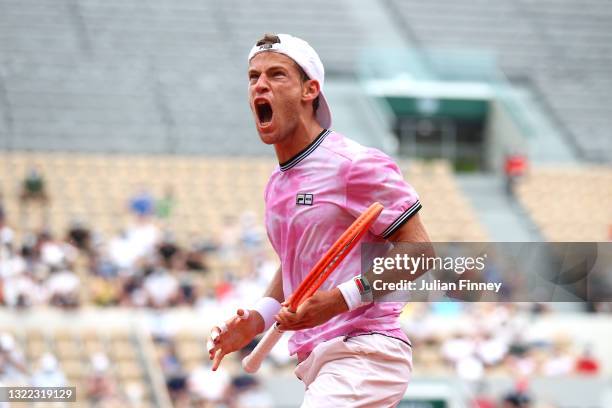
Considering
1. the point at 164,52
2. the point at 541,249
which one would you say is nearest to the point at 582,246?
the point at 541,249

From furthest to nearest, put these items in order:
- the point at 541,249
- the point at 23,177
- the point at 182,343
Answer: the point at 23,177 → the point at 182,343 → the point at 541,249

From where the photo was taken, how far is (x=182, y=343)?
547 inches

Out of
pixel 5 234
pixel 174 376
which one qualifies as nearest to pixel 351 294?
pixel 174 376

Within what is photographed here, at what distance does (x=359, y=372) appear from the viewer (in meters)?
3.79

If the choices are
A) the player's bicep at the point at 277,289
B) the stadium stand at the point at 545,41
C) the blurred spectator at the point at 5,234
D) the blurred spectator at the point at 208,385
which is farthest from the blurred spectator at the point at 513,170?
the player's bicep at the point at 277,289

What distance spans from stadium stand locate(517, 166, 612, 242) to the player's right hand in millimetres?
16050

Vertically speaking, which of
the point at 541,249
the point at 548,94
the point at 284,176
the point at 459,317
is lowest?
the point at 548,94

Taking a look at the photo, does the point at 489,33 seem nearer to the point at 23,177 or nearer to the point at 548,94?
the point at 548,94

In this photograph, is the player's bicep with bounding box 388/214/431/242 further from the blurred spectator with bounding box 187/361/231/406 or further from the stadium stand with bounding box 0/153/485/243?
the stadium stand with bounding box 0/153/485/243

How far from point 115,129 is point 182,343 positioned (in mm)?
8031

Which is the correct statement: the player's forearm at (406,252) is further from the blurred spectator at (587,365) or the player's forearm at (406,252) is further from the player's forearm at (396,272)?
the blurred spectator at (587,365)

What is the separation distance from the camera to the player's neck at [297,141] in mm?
3908

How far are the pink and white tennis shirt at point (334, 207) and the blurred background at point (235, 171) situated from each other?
633 centimetres

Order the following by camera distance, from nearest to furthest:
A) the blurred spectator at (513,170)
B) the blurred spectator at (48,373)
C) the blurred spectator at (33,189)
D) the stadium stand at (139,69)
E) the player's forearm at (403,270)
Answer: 1. the player's forearm at (403,270)
2. the blurred spectator at (48,373)
3. the blurred spectator at (33,189)
4. the stadium stand at (139,69)
5. the blurred spectator at (513,170)
